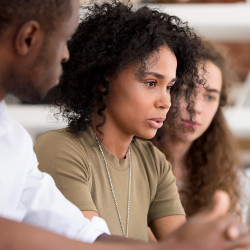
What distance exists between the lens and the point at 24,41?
2.18ft

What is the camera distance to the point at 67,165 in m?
1.11

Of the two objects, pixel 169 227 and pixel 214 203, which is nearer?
pixel 214 203

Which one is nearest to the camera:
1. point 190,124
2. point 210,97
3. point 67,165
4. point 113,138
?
point 67,165

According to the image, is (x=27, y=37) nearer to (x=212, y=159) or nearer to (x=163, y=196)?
(x=163, y=196)

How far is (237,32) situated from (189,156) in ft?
1.81

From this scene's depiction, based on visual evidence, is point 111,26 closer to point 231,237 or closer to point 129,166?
point 129,166

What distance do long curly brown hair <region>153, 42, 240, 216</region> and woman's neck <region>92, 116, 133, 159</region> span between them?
48 cm

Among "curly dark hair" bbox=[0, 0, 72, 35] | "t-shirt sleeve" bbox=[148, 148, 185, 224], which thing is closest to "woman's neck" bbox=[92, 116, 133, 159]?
"t-shirt sleeve" bbox=[148, 148, 185, 224]

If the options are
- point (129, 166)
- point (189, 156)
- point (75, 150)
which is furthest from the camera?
point (189, 156)

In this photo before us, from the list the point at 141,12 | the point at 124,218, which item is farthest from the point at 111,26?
the point at 124,218

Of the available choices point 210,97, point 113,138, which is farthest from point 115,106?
point 210,97

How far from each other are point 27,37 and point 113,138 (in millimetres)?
570

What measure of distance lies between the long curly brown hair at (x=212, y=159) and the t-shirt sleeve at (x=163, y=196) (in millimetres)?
373

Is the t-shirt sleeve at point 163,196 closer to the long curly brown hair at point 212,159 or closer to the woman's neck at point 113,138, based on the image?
the woman's neck at point 113,138
